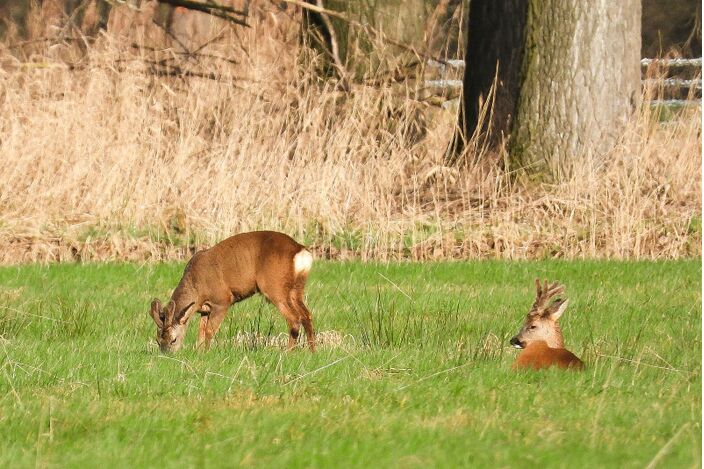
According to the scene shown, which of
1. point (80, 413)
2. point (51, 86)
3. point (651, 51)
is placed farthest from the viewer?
point (651, 51)

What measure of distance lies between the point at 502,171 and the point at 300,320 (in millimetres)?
5984

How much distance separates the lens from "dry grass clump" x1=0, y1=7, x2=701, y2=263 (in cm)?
1198

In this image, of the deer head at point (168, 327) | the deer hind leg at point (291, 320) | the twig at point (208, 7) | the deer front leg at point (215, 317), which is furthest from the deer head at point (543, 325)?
the twig at point (208, 7)

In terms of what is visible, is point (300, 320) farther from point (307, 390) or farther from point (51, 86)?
point (51, 86)

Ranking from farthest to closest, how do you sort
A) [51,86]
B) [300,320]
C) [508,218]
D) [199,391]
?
[51,86], [508,218], [300,320], [199,391]

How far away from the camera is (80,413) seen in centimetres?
555

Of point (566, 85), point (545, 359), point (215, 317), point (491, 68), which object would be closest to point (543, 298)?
point (545, 359)

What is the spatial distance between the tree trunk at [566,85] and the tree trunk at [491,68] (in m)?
0.15

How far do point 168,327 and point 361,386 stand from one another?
1.85 m

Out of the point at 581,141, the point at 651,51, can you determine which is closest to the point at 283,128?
the point at 581,141

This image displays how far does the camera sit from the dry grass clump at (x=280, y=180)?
472 inches

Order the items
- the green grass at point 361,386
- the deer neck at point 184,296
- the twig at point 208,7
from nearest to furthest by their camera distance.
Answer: the green grass at point 361,386, the deer neck at point 184,296, the twig at point 208,7

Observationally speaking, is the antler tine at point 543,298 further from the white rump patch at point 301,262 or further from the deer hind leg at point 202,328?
the deer hind leg at point 202,328

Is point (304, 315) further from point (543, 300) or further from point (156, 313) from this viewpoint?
point (543, 300)
